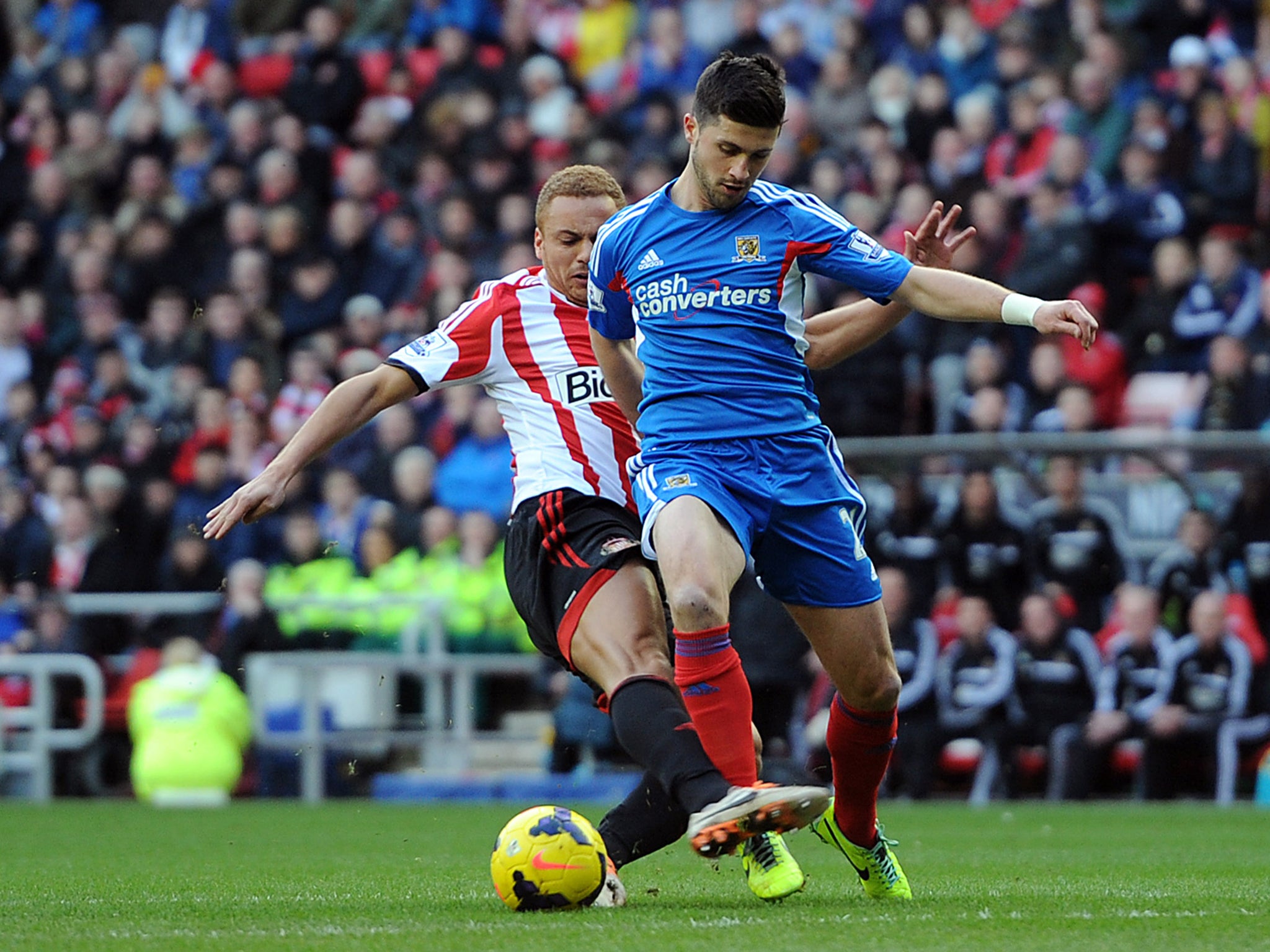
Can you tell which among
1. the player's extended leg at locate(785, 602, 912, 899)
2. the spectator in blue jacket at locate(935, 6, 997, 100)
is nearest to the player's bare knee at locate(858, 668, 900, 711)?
the player's extended leg at locate(785, 602, 912, 899)

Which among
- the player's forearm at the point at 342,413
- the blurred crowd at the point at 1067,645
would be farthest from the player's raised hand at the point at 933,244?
the blurred crowd at the point at 1067,645

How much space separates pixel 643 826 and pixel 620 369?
51.5 inches

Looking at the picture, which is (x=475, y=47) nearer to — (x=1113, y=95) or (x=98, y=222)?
(x=98, y=222)

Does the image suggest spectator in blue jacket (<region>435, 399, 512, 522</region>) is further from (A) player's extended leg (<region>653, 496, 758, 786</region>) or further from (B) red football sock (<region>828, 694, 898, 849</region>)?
(A) player's extended leg (<region>653, 496, 758, 786</region>)

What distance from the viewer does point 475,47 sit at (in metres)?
17.2

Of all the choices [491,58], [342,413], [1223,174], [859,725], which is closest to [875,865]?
[859,725]

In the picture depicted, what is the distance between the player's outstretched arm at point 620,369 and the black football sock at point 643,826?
1084 millimetres

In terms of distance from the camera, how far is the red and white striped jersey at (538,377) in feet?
19.6

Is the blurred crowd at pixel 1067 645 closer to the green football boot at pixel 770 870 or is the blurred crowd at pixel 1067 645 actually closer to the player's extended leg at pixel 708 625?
the green football boot at pixel 770 870

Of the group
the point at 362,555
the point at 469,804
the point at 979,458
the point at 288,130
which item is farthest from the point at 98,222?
the point at 979,458

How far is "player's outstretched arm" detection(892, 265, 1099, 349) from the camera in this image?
5.02m

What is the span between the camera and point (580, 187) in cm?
606

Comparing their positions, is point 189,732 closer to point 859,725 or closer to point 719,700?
point 859,725

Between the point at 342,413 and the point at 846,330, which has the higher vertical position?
the point at 846,330
